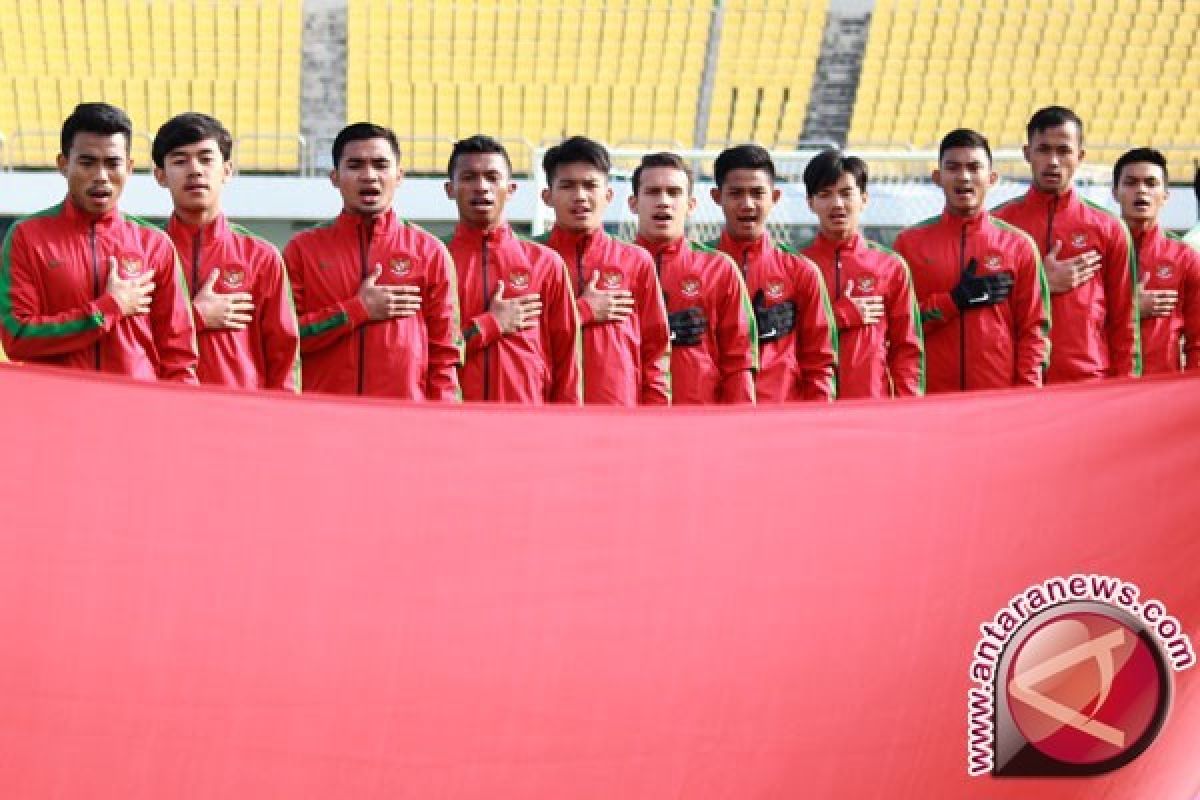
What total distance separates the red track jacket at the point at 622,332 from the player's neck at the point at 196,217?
109 centimetres

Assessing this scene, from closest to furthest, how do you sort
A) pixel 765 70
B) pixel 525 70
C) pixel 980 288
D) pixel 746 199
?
pixel 746 199, pixel 980 288, pixel 525 70, pixel 765 70

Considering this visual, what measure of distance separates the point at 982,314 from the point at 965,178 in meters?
0.46

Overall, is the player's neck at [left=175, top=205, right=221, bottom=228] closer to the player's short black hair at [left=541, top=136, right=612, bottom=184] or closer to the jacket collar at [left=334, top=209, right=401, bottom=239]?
the jacket collar at [left=334, top=209, right=401, bottom=239]

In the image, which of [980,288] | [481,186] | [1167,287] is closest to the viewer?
[481,186]

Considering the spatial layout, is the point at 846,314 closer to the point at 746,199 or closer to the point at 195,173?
the point at 746,199

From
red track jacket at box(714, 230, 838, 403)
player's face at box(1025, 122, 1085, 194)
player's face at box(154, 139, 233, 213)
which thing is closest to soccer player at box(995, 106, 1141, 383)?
player's face at box(1025, 122, 1085, 194)

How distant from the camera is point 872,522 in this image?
2.81m

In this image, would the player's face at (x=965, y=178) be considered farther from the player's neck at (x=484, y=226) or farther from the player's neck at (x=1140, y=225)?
the player's neck at (x=484, y=226)

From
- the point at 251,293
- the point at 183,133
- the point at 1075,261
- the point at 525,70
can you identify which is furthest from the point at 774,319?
the point at 525,70

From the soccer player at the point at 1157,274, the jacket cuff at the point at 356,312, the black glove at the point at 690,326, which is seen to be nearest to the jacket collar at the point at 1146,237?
the soccer player at the point at 1157,274

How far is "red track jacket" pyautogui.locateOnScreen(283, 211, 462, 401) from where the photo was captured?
4559mm

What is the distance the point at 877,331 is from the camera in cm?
549

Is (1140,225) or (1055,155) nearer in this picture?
(1055,155)

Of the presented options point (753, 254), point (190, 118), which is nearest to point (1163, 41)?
point (753, 254)
